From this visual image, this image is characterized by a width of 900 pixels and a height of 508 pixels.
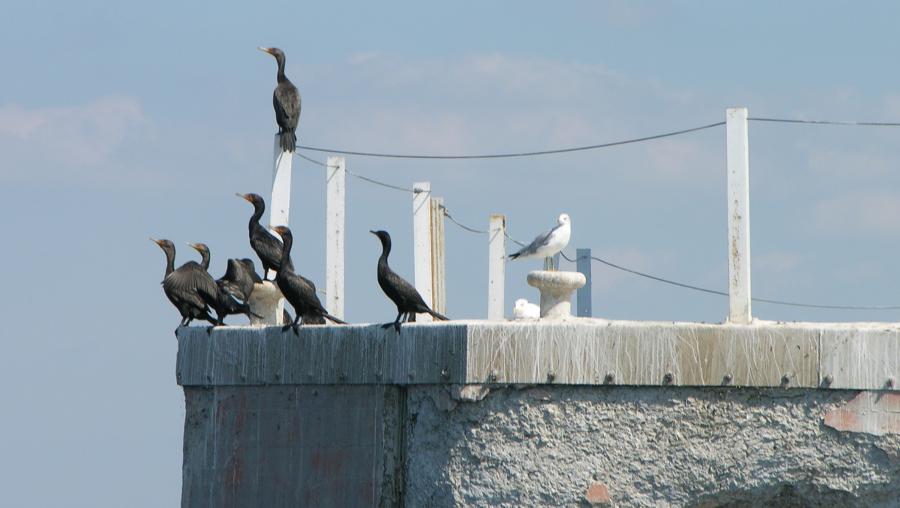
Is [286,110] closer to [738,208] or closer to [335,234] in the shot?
[335,234]

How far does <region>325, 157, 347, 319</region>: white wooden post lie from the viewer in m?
16.7

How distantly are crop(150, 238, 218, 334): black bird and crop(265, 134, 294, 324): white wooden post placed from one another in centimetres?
96

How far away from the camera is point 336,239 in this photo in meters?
16.8

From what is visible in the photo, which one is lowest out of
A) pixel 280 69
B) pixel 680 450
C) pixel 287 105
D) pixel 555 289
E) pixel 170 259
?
pixel 680 450

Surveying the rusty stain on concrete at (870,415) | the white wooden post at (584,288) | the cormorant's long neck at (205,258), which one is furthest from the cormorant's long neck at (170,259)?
the rusty stain on concrete at (870,415)

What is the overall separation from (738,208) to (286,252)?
403cm

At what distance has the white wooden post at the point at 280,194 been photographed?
1625cm

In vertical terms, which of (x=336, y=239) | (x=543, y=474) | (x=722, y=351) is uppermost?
(x=336, y=239)

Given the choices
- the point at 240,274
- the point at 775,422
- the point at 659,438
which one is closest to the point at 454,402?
the point at 659,438

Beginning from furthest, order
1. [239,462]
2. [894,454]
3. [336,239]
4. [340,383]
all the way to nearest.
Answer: [336,239] < [239,462] < [340,383] < [894,454]

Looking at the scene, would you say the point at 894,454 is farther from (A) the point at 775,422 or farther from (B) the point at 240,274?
(B) the point at 240,274

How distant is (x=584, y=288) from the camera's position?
18.0m

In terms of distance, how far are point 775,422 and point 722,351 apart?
1.93ft

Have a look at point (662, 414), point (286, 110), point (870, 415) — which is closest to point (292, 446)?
point (662, 414)
